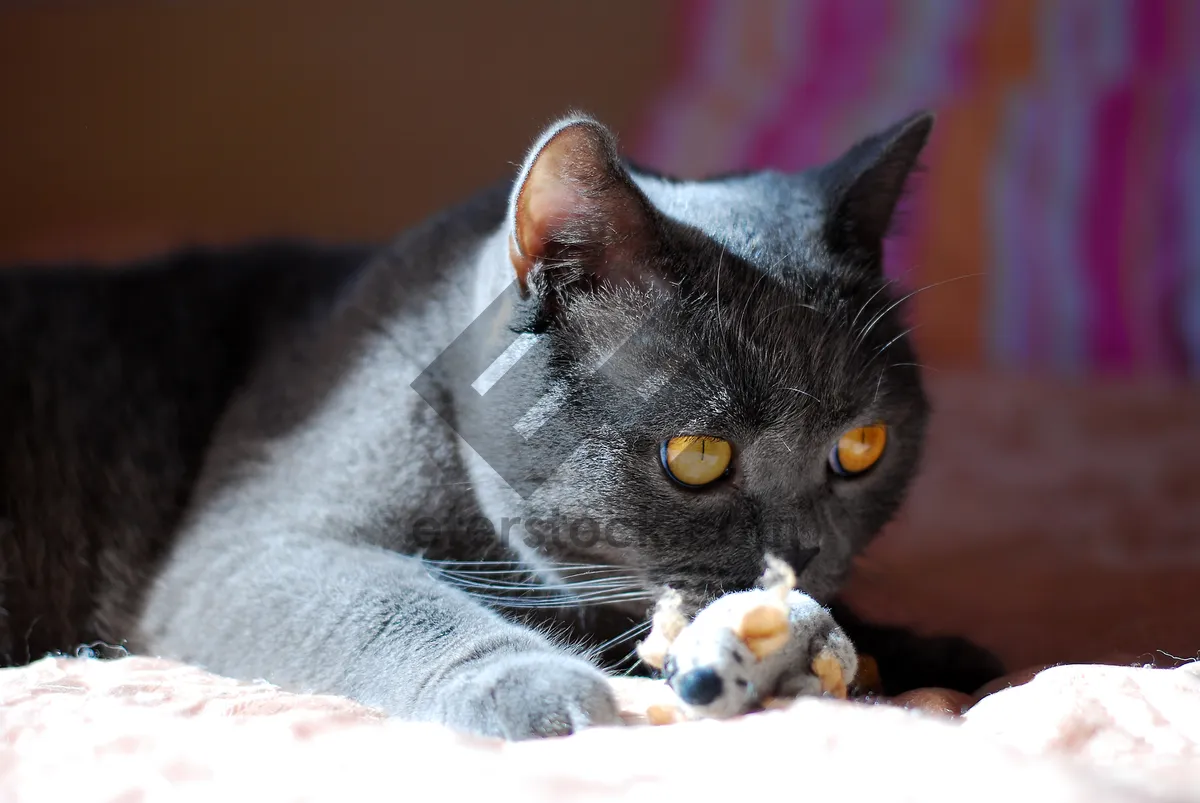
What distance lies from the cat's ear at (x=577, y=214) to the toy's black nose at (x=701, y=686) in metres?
0.43

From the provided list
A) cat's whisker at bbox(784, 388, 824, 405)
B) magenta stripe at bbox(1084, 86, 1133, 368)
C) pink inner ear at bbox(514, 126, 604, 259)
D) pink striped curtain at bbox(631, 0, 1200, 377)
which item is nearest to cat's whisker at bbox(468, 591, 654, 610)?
cat's whisker at bbox(784, 388, 824, 405)

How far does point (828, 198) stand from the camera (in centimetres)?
123

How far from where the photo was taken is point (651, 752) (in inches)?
29.9

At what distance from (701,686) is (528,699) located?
144mm

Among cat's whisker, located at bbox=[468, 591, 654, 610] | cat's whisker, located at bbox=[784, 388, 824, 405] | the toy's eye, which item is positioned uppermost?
cat's whisker, located at bbox=[784, 388, 824, 405]

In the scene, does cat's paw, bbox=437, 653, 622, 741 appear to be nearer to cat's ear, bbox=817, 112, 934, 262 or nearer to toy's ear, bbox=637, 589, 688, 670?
toy's ear, bbox=637, 589, 688, 670

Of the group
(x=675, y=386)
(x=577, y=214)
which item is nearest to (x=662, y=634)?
(x=675, y=386)

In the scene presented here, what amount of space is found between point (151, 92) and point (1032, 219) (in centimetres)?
225

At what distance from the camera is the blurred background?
193 centimetres

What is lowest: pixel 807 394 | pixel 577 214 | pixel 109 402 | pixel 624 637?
pixel 624 637

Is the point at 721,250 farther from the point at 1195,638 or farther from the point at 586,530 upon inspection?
the point at 1195,638

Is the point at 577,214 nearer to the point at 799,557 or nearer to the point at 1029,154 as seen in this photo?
the point at 799,557

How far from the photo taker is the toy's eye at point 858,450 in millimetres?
1138

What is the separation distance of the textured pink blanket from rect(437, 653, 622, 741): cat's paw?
0.03m
